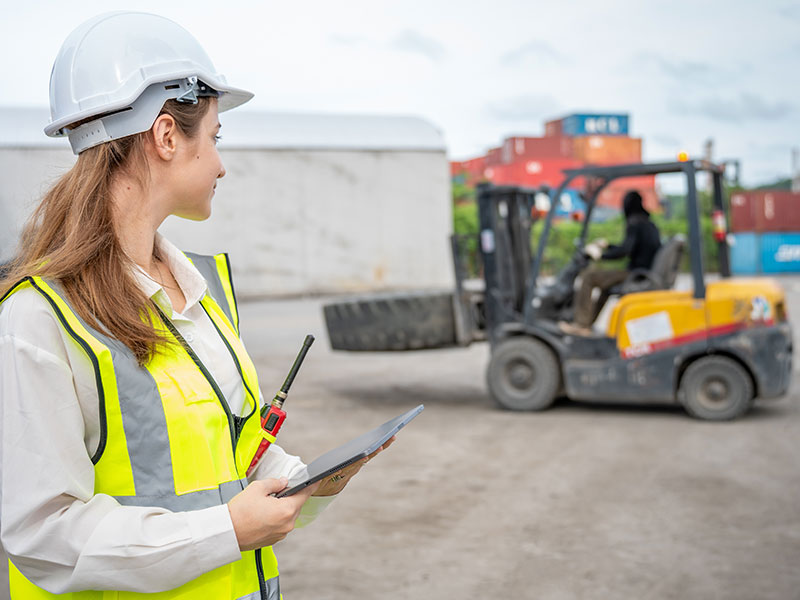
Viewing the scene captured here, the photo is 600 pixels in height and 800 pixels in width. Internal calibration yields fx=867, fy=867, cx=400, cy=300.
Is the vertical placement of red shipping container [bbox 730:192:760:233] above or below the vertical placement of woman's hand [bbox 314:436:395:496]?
above

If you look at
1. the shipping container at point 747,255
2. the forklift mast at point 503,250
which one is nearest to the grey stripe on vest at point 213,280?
the forklift mast at point 503,250

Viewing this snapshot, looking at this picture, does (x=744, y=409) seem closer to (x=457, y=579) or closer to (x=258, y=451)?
(x=457, y=579)

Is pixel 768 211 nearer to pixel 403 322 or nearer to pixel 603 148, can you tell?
pixel 603 148

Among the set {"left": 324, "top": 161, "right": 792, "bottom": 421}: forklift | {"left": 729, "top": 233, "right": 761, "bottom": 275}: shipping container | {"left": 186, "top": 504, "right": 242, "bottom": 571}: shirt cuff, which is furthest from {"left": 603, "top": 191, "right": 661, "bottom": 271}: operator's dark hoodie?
{"left": 729, "top": 233, "right": 761, "bottom": 275}: shipping container

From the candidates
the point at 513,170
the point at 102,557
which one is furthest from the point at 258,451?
the point at 513,170

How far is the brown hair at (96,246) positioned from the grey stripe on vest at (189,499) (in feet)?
0.63

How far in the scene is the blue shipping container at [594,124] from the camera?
1818 inches

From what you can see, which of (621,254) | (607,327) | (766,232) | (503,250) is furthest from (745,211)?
(621,254)

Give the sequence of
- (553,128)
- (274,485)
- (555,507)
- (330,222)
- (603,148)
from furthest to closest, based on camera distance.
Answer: (553,128) < (603,148) < (330,222) < (555,507) < (274,485)

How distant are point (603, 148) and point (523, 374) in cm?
3988

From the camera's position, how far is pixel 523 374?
773 cm

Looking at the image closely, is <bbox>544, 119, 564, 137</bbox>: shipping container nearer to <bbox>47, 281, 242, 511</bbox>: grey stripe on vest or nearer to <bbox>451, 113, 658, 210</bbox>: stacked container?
<bbox>451, 113, 658, 210</bbox>: stacked container

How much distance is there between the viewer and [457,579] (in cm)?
397

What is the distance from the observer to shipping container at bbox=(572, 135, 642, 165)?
45.0 m
